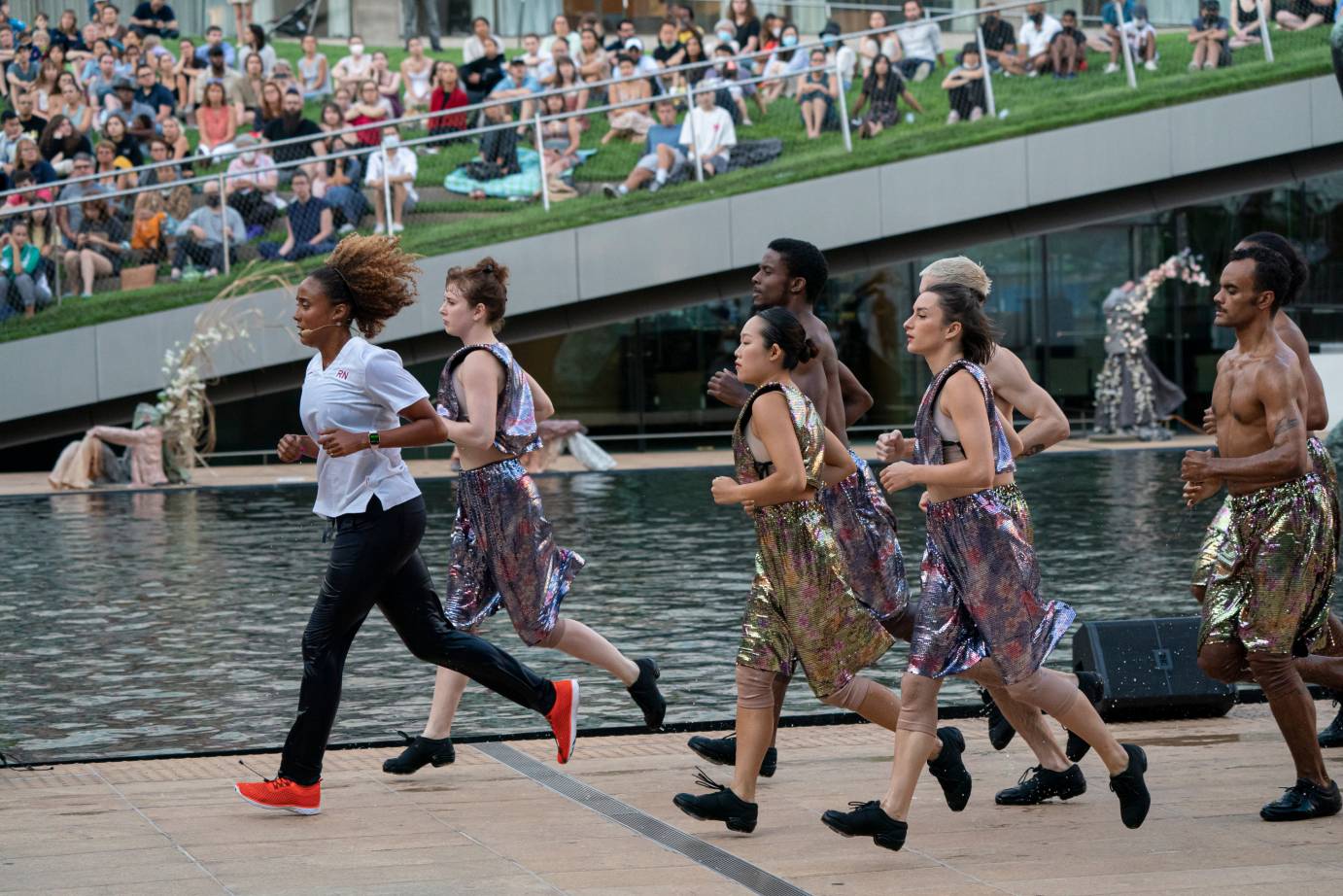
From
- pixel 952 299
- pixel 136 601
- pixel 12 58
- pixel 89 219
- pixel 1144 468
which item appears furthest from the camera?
pixel 12 58

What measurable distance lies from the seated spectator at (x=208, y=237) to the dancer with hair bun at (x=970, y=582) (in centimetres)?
1765

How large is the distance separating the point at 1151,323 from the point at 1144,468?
25.2ft

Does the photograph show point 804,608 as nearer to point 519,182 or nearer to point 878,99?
point 519,182

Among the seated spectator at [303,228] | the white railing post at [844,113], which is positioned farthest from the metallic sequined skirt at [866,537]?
the white railing post at [844,113]

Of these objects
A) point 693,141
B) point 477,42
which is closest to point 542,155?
point 693,141

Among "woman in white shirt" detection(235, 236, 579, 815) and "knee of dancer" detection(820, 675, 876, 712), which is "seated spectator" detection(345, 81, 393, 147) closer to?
"woman in white shirt" detection(235, 236, 579, 815)

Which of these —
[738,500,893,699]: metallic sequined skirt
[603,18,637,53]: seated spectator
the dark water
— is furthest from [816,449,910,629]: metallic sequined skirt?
[603,18,637,53]: seated spectator

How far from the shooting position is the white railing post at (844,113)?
2364 cm

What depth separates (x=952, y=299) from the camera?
5734mm

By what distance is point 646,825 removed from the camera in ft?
19.1

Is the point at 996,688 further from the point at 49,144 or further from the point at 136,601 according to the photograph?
the point at 49,144

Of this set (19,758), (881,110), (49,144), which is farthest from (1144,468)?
(19,758)

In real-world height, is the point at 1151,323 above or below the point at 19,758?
above

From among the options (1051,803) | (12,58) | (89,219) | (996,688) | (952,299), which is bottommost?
(1051,803)
